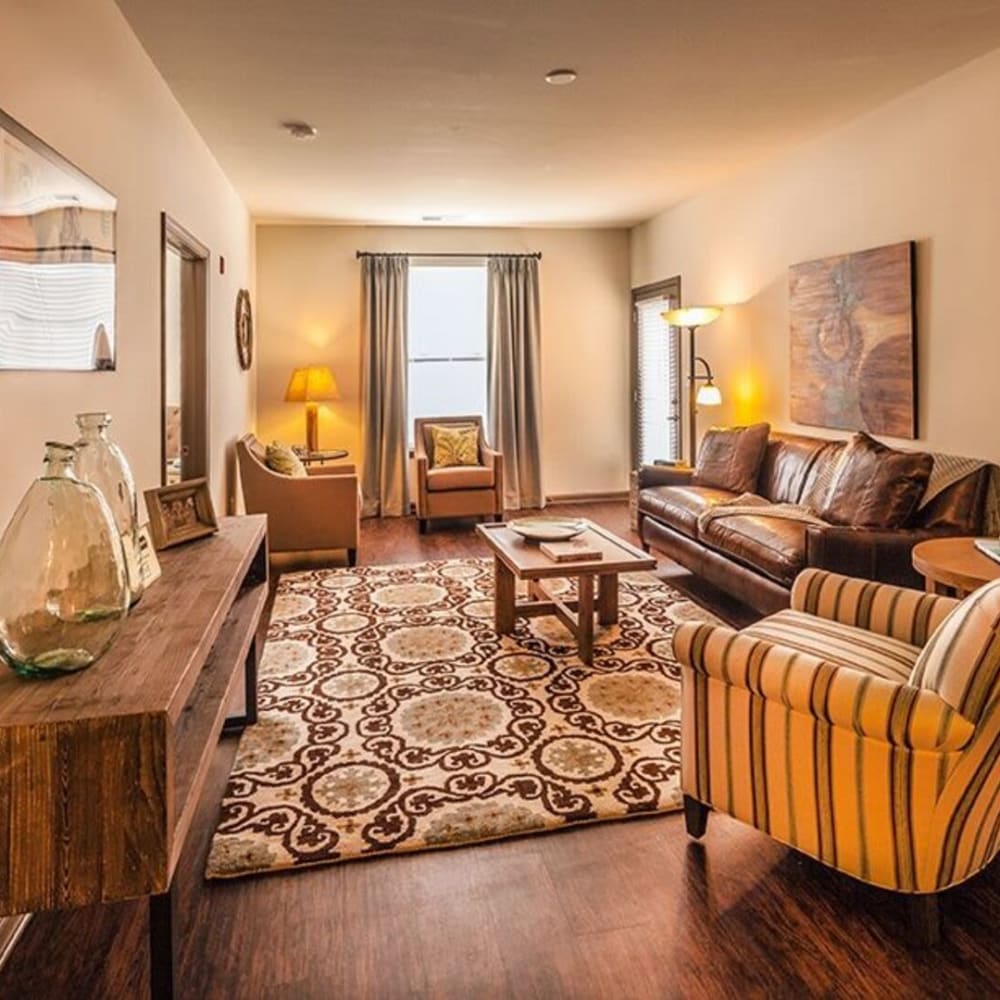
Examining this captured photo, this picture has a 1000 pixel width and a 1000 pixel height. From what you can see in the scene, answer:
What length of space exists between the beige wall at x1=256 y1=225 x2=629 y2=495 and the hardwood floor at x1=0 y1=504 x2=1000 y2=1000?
5.37 meters

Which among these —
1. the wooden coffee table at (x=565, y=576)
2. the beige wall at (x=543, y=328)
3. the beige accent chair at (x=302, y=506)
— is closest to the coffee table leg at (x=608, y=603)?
the wooden coffee table at (x=565, y=576)

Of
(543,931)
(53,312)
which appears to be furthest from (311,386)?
(543,931)

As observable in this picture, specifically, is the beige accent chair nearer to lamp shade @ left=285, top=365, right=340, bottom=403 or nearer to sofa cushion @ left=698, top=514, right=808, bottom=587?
lamp shade @ left=285, top=365, right=340, bottom=403

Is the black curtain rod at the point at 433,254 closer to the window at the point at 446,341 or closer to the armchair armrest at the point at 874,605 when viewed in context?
the window at the point at 446,341

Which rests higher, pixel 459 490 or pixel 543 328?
pixel 543 328

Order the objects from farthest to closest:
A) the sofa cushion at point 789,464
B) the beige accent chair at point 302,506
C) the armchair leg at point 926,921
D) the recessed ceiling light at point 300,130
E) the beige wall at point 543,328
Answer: the beige wall at point 543,328
the beige accent chair at point 302,506
the sofa cushion at point 789,464
the recessed ceiling light at point 300,130
the armchair leg at point 926,921

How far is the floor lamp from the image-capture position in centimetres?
546

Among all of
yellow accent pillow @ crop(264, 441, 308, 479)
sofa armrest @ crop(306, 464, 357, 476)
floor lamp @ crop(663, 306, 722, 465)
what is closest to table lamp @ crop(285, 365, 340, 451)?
sofa armrest @ crop(306, 464, 357, 476)

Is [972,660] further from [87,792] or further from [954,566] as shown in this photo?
[87,792]

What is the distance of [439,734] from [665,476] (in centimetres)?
312

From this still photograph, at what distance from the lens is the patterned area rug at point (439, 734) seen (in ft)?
7.01

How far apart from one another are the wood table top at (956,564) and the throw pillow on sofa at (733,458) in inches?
81.4

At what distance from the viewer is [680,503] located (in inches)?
183

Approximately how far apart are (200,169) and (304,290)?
8.33 feet
